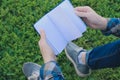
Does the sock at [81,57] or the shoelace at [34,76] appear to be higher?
the shoelace at [34,76]

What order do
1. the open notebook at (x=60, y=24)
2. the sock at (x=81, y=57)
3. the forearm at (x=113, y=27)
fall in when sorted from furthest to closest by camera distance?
the sock at (x=81, y=57) → the forearm at (x=113, y=27) → the open notebook at (x=60, y=24)

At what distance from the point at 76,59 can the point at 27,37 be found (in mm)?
637

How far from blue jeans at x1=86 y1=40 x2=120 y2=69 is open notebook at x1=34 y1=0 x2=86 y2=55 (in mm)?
337

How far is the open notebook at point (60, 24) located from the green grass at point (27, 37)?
2.65ft

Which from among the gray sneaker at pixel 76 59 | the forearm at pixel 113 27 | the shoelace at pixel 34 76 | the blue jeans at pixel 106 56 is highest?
the forearm at pixel 113 27

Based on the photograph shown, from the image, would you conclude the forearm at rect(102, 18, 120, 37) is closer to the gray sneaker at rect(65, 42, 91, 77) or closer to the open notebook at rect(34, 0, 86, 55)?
the open notebook at rect(34, 0, 86, 55)

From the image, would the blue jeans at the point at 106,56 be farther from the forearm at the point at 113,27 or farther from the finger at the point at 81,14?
the finger at the point at 81,14

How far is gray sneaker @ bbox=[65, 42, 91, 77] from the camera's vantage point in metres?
3.01

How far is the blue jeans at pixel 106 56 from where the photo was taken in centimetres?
261

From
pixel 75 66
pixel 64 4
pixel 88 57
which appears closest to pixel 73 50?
pixel 75 66

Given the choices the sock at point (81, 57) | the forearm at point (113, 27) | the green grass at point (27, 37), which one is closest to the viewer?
the forearm at point (113, 27)

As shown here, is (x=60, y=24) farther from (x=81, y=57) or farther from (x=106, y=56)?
(x=81, y=57)

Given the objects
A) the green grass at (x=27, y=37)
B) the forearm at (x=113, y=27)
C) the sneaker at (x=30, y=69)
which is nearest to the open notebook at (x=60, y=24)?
the forearm at (x=113, y=27)

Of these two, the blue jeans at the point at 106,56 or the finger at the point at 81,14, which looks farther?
the blue jeans at the point at 106,56
